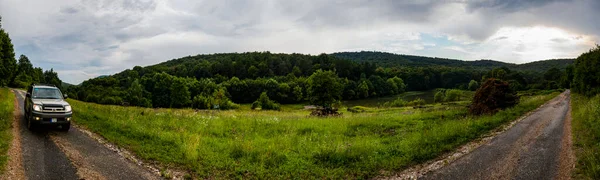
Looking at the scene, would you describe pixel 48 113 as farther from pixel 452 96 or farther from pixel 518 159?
pixel 452 96

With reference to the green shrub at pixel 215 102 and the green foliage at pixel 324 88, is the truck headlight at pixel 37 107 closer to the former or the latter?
the green foliage at pixel 324 88

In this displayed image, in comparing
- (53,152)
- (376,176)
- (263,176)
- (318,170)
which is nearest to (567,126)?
(376,176)

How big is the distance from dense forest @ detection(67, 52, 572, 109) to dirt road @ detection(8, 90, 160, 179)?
5914cm

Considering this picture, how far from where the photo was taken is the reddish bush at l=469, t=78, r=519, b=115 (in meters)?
27.2

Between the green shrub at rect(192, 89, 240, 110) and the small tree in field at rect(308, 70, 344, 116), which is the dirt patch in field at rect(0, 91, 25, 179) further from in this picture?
the green shrub at rect(192, 89, 240, 110)

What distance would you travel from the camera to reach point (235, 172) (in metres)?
10.3

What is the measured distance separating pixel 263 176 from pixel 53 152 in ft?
28.0

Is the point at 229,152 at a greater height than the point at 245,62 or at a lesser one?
lesser

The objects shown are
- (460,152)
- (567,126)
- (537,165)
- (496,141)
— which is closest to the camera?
(537,165)

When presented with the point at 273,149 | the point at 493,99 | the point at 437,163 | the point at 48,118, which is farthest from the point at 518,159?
the point at 48,118

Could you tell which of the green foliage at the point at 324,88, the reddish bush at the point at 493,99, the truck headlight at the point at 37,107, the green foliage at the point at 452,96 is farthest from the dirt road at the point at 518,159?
the green foliage at the point at 452,96

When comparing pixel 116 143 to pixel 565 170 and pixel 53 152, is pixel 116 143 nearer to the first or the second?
pixel 53 152

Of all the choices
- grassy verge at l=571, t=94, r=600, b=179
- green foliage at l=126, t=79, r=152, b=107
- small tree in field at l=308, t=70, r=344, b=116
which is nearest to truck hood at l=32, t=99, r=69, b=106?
grassy verge at l=571, t=94, r=600, b=179

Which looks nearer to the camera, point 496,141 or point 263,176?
point 263,176
